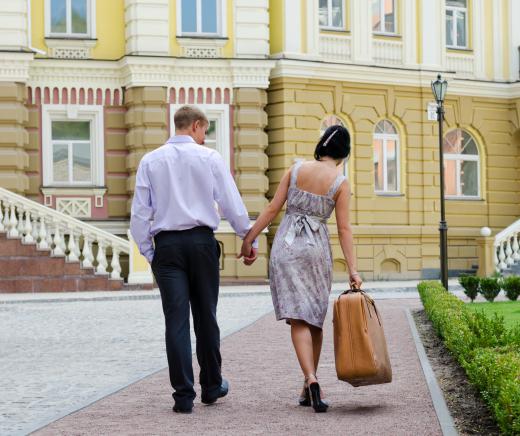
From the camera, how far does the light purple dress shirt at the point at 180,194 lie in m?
8.43

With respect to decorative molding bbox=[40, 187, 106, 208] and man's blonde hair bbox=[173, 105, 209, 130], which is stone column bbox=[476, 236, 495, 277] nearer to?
decorative molding bbox=[40, 187, 106, 208]

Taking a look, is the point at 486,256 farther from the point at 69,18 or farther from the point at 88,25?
the point at 69,18

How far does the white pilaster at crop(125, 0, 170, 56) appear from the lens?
2784cm

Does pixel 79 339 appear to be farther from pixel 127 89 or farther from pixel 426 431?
pixel 127 89

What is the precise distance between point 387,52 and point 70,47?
7763mm

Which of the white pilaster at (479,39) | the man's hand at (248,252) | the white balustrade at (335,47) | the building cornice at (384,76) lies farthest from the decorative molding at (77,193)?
the man's hand at (248,252)

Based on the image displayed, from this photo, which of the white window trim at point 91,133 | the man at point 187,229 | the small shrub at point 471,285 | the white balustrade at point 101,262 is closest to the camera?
the man at point 187,229

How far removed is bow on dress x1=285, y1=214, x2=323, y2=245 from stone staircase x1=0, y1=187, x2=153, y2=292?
17083 millimetres

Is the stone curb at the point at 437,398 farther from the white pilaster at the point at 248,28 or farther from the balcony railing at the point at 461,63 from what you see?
the balcony railing at the point at 461,63

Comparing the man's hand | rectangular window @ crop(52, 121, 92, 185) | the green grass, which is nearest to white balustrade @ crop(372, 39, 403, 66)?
rectangular window @ crop(52, 121, 92, 185)

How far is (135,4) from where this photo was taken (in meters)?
27.8

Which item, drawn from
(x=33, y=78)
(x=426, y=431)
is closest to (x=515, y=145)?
(x=33, y=78)

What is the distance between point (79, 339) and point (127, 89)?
47.3 feet

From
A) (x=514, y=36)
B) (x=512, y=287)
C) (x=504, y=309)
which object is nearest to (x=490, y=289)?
(x=512, y=287)
